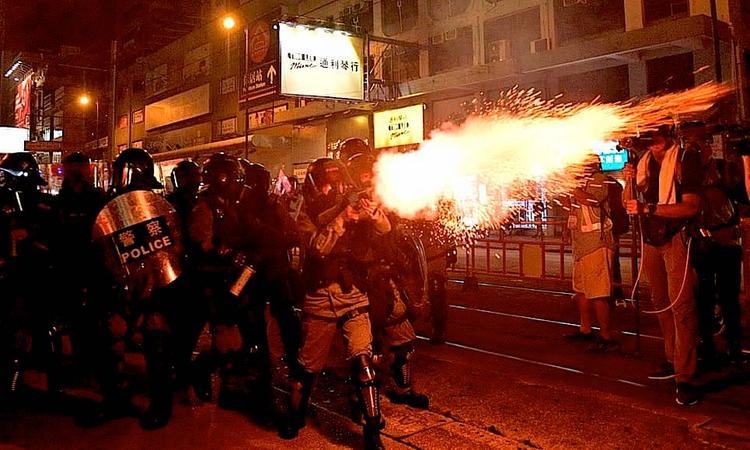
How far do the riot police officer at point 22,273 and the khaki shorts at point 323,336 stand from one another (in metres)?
2.53

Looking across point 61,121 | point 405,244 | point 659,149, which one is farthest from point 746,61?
point 61,121

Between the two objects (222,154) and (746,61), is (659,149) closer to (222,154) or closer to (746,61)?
(222,154)

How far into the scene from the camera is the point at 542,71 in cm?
1925

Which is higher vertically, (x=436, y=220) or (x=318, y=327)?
(x=436, y=220)

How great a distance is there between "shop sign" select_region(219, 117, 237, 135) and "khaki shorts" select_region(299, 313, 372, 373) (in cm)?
3024

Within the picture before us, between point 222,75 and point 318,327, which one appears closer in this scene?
point 318,327

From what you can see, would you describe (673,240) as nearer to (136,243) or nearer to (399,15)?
(136,243)

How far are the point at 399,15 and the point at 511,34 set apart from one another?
19.0ft

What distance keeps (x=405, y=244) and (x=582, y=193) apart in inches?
111

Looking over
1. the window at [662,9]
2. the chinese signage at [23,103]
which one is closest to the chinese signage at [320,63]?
the window at [662,9]

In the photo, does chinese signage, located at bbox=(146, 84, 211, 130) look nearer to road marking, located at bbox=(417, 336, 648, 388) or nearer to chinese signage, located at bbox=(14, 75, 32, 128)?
chinese signage, located at bbox=(14, 75, 32, 128)

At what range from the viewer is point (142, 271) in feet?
15.0

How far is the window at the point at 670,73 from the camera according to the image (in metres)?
16.9

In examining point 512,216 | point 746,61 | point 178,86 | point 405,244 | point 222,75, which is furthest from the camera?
point 178,86
